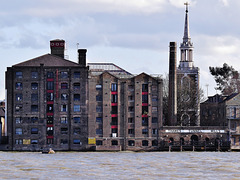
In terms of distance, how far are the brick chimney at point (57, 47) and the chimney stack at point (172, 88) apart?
69.2 feet

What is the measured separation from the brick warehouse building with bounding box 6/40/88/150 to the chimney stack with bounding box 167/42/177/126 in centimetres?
1741

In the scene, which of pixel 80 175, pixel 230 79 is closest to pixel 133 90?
pixel 230 79

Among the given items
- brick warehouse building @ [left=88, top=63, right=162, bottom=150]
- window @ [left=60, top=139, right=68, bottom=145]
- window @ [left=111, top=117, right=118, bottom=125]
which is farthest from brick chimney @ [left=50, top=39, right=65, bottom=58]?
window @ [left=60, top=139, right=68, bottom=145]

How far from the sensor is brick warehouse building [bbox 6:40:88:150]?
135375mm

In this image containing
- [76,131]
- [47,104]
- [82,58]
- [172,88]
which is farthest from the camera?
[172,88]

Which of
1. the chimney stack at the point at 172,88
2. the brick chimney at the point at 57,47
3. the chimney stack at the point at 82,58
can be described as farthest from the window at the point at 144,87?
the brick chimney at the point at 57,47

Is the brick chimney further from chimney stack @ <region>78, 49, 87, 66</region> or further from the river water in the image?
the river water

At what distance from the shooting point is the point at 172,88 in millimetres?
144500

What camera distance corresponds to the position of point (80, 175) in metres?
80.9

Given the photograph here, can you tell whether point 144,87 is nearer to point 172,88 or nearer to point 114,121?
point 114,121

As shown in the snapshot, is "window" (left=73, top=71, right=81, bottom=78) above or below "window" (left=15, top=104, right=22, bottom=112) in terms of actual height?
above

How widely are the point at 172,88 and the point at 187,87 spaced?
15.1 metres

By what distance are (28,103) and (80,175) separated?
56.9m

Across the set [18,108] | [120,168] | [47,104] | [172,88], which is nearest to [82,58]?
[47,104]
